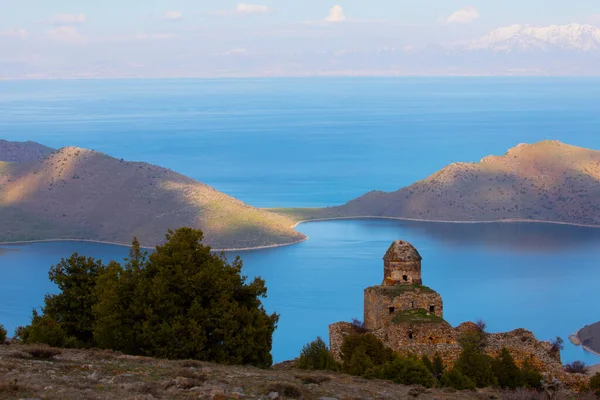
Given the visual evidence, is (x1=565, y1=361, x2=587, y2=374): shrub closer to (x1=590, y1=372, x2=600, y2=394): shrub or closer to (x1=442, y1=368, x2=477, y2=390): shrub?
(x1=590, y1=372, x2=600, y2=394): shrub

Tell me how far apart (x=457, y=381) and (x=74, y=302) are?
9259 millimetres

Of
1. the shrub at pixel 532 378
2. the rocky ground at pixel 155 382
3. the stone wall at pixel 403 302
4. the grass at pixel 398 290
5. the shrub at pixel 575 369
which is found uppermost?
the grass at pixel 398 290

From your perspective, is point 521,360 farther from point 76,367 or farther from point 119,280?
point 76,367

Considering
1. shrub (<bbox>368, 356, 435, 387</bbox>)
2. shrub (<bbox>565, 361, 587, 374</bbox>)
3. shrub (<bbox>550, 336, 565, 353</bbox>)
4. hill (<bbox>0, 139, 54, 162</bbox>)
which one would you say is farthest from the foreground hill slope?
shrub (<bbox>368, 356, 435, 387</bbox>)

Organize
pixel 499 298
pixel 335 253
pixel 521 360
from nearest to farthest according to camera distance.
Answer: pixel 521 360, pixel 499 298, pixel 335 253

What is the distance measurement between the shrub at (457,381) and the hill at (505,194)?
97.6m

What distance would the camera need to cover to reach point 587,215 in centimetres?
12250

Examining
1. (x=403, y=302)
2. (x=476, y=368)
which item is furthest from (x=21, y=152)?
(x=476, y=368)

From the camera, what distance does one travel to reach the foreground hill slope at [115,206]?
11025cm

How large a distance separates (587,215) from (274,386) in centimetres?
11417

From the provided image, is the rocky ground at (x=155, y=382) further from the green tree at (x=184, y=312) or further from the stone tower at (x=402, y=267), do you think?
the stone tower at (x=402, y=267)

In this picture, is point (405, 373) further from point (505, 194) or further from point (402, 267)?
point (505, 194)

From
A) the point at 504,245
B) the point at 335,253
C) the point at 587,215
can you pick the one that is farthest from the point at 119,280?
the point at 587,215

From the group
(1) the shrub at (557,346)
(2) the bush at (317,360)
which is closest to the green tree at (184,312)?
(2) the bush at (317,360)
